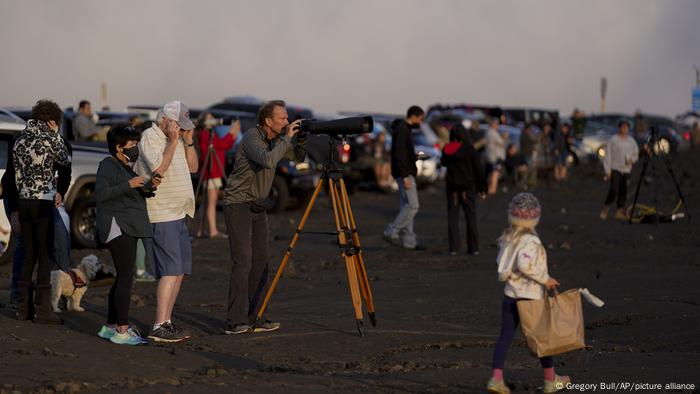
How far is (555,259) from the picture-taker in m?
17.7

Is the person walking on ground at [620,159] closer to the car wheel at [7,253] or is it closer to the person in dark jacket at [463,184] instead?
the person in dark jacket at [463,184]

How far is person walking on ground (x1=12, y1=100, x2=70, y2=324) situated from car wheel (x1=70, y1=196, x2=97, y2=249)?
586cm

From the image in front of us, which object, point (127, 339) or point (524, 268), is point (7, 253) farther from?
point (524, 268)

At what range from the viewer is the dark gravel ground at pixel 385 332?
922 centimetres

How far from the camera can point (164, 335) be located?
10922mm

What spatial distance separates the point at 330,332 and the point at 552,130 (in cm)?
2665

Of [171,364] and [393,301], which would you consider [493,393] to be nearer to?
[171,364]

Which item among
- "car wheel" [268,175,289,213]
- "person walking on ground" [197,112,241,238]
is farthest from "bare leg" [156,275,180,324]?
"car wheel" [268,175,289,213]

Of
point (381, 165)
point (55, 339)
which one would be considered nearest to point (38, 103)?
point (55, 339)

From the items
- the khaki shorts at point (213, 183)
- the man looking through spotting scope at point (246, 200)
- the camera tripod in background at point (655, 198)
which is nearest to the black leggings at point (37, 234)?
the man looking through spotting scope at point (246, 200)

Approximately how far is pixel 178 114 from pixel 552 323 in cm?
372

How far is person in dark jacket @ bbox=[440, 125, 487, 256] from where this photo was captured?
18359 mm

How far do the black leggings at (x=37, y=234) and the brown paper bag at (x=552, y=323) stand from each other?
482 centimetres

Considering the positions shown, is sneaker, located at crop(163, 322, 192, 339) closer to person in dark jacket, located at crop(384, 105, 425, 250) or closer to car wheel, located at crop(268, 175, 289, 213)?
person in dark jacket, located at crop(384, 105, 425, 250)
